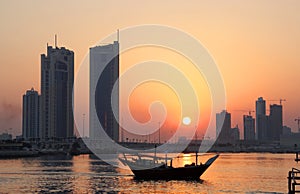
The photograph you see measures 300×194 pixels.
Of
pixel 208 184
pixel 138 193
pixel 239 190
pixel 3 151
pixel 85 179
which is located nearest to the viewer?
pixel 138 193

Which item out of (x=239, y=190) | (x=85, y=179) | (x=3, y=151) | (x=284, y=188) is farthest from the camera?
(x=3, y=151)

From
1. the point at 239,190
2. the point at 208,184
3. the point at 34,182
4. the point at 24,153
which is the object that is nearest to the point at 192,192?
the point at 239,190

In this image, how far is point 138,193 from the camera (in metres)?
62.0

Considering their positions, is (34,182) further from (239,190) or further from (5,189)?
(239,190)

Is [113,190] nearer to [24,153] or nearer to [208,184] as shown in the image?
[208,184]

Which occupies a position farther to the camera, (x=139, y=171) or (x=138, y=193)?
(x=139, y=171)

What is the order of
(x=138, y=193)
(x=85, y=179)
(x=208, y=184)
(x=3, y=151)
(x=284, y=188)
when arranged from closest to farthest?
(x=138, y=193)
(x=284, y=188)
(x=208, y=184)
(x=85, y=179)
(x=3, y=151)

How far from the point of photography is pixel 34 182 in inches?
2975

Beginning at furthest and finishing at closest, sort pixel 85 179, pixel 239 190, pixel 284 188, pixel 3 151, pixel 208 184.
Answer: pixel 3 151 < pixel 85 179 < pixel 208 184 < pixel 284 188 < pixel 239 190

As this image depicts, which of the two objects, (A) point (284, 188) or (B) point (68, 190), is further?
(A) point (284, 188)

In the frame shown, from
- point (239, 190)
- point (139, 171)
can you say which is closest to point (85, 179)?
point (139, 171)

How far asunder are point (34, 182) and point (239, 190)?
29688 mm

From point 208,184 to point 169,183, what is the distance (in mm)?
5657

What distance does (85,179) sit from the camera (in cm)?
8106
